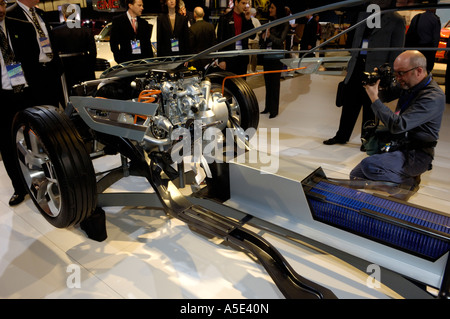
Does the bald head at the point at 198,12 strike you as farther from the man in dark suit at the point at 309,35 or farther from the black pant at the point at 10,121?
the black pant at the point at 10,121

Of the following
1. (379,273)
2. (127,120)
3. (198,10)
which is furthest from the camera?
(198,10)

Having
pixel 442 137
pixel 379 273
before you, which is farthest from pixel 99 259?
pixel 442 137

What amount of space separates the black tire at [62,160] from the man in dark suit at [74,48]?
2.83 m

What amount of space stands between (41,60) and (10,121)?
69 centimetres

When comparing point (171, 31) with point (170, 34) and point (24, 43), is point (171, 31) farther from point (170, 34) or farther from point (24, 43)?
point (24, 43)

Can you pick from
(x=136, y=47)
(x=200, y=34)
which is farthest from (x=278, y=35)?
(x=136, y=47)

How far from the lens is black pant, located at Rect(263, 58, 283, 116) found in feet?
17.8

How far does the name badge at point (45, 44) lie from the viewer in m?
3.22

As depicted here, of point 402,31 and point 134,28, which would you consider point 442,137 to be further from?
point 134,28

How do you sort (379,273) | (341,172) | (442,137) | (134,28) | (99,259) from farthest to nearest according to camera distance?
(442,137) → (134,28) → (341,172) → (99,259) → (379,273)

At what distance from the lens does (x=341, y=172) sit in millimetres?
3697
